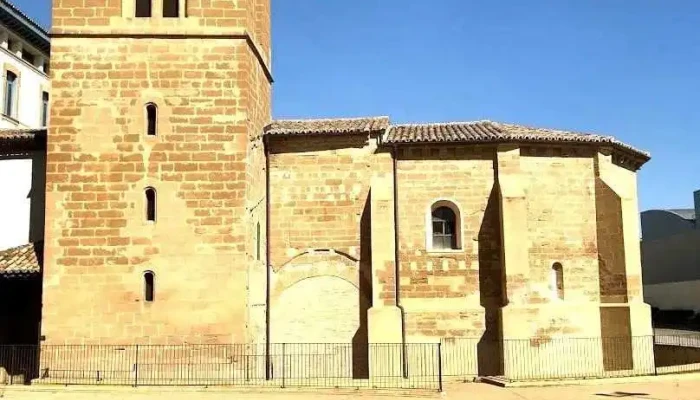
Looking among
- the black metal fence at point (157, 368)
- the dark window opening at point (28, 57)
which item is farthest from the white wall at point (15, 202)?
the dark window opening at point (28, 57)

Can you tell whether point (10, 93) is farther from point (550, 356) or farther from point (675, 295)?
point (675, 295)

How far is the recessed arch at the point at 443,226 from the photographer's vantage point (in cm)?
2060

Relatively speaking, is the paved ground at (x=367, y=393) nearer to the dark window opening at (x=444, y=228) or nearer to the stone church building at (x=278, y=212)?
the stone church building at (x=278, y=212)

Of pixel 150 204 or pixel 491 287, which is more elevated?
pixel 150 204

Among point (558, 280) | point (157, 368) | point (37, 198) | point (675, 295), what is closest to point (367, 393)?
point (157, 368)

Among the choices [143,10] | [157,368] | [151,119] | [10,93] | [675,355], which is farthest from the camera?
[10,93]

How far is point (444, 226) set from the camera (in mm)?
20844

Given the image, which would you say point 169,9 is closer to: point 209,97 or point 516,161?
point 209,97

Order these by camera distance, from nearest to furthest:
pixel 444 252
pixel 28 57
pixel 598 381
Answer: pixel 598 381, pixel 444 252, pixel 28 57

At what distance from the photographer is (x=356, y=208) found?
20641 millimetres

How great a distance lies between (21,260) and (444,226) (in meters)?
12.2

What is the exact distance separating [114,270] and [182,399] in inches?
173

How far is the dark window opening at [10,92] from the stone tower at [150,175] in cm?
1321

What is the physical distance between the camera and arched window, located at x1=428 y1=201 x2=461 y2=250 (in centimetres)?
2072
